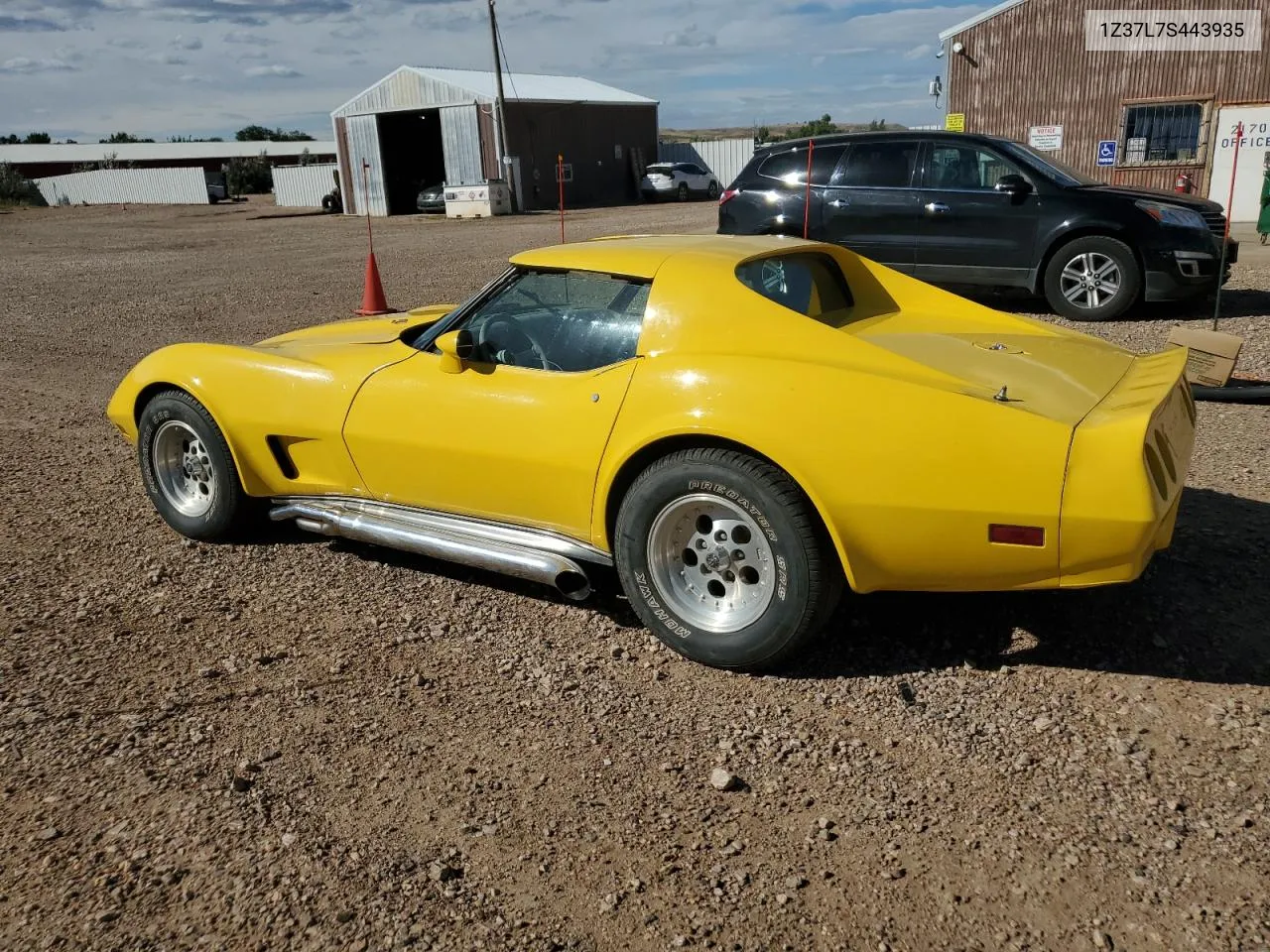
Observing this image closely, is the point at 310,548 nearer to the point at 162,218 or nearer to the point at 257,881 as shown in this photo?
the point at 257,881

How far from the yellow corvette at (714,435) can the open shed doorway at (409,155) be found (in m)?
33.7

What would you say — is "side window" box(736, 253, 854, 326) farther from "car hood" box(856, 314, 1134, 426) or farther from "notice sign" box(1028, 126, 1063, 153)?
"notice sign" box(1028, 126, 1063, 153)

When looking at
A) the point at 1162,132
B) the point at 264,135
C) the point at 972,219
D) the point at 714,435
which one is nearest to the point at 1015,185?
the point at 972,219

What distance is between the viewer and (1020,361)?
3559mm

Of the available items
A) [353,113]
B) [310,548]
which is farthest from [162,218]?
[310,548]

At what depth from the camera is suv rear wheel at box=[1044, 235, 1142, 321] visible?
29.8ft

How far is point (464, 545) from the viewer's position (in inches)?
151

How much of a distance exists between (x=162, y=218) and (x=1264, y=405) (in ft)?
120

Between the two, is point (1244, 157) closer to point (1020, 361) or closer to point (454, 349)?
point (1020, 361)

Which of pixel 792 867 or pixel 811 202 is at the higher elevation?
pixel 811 202

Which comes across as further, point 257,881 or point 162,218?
point 162,218

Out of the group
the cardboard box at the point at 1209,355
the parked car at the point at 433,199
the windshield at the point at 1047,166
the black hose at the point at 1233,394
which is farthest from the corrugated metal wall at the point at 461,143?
the black hose at the point at 1233,394

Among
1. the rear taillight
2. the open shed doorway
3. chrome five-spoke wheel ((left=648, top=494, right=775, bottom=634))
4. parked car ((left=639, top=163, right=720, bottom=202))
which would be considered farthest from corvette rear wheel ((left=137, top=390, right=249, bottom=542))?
parked car ((left=639, top=163, right=720, bottom=202))

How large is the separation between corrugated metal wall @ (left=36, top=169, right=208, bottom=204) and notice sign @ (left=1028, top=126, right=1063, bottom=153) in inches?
1440
